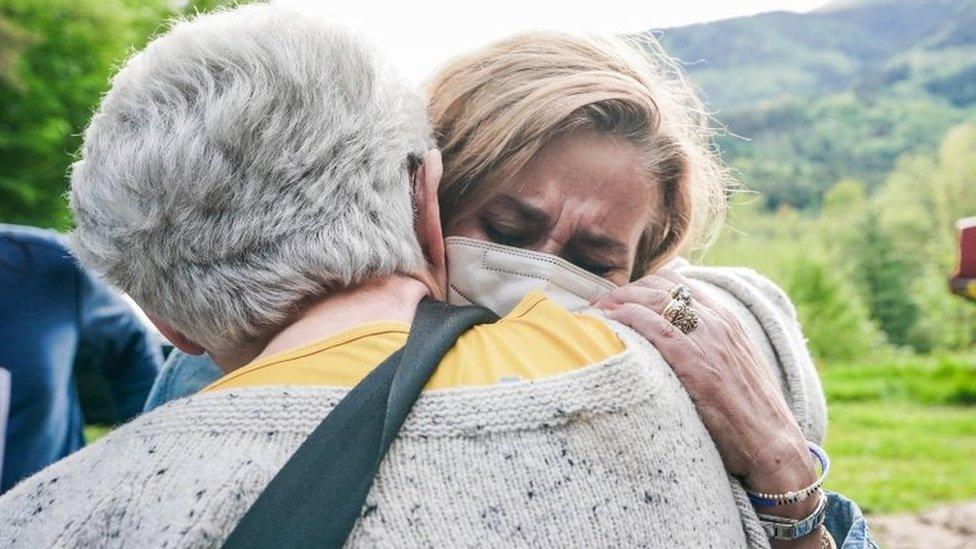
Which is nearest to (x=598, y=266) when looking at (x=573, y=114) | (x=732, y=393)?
(x=573, y=114)

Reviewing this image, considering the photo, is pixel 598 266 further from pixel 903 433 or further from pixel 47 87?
pixel 47 87

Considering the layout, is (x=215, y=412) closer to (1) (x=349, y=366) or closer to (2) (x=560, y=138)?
(1) (x=349, y=366)

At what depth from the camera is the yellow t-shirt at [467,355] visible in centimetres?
129

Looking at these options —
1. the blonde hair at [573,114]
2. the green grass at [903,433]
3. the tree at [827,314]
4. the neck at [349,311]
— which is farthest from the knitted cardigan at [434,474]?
the tree at [827,314]

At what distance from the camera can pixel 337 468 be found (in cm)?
116

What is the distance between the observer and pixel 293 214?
4.73 feet

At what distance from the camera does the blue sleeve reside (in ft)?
9.25

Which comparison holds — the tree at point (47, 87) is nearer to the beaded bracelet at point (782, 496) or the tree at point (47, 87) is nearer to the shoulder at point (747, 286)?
the shoulder at point (747, 286)

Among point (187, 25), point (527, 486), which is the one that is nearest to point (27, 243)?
point (187, 25)

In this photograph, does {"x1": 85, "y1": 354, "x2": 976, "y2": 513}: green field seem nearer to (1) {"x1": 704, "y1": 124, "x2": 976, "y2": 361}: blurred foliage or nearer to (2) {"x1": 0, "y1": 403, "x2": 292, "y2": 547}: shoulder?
(2) {"x1": 0, "y1": 403, "x2": 292, "y2": 547}: shoulder

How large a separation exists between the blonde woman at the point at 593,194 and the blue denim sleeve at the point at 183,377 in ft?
2.43

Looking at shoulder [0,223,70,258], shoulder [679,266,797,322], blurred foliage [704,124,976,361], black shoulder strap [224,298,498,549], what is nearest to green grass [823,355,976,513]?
shoulder [679,266,797,322]

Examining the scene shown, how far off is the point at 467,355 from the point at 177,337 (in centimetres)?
61

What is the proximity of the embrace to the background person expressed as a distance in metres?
1.10
